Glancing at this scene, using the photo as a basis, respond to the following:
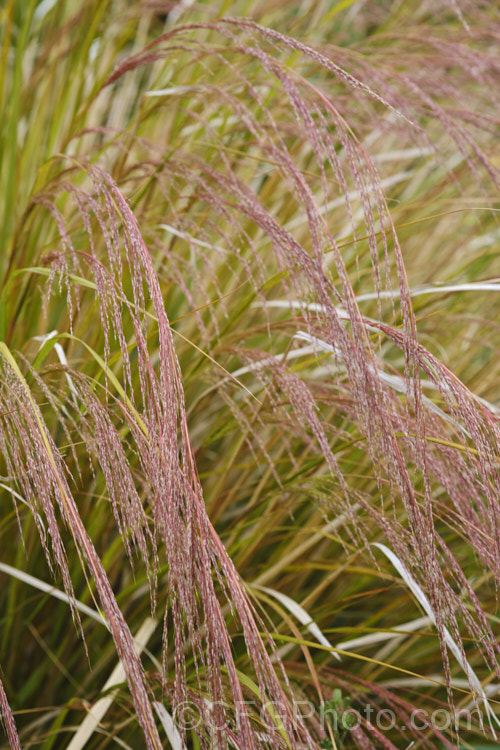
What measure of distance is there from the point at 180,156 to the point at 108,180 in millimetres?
345

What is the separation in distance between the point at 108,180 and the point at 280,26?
5.97ft

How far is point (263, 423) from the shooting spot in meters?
0.82

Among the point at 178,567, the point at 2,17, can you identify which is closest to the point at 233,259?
the point at 2,17

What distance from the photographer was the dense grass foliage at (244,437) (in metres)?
0.54

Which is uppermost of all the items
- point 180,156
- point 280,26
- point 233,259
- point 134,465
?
point 280,26

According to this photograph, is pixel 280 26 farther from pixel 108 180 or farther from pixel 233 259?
pixel 108 180

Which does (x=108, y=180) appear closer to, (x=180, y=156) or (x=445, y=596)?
(x=180, y=156)

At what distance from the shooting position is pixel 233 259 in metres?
1.24

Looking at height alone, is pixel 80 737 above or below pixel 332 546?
below

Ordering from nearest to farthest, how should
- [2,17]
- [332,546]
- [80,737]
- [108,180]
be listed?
1. [108,180]
2. [80,737]
3. [332,546]
4. [2,17]

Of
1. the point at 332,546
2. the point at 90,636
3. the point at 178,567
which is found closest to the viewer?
the point at 178,567

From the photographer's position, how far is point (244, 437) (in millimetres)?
892

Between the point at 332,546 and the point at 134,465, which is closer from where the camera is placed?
the point at 134,465

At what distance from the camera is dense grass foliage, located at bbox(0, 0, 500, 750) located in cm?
54
